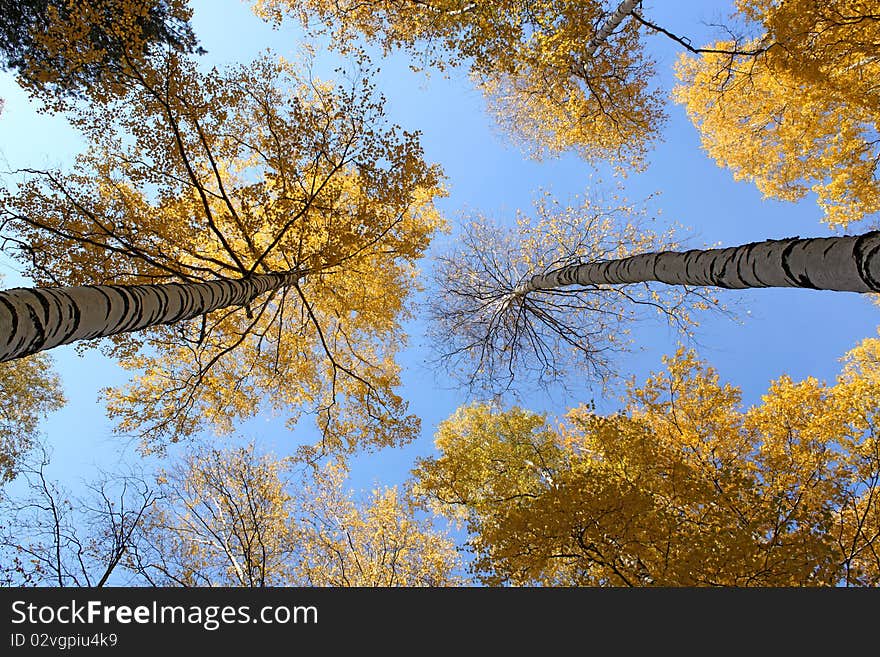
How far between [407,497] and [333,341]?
339 cm

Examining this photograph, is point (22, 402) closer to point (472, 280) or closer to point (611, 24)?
point (472, 280)

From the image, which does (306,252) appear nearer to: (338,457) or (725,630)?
(338,457)

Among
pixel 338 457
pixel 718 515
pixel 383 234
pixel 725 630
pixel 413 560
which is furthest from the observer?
pixel 413 560

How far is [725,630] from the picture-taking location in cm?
289

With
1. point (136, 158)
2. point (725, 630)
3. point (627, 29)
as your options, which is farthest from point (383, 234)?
point (725, 630)

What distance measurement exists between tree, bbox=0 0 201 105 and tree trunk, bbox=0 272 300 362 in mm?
2351

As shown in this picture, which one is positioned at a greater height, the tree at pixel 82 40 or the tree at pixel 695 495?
the tree at pixel 82 40

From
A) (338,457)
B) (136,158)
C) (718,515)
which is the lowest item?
(718,515)

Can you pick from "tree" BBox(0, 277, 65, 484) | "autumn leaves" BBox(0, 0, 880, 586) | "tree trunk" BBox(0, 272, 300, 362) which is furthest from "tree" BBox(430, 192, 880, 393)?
"tree" BBox(0, 277, 65, 484)

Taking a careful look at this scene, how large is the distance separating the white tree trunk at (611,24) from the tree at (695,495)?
4637 mm

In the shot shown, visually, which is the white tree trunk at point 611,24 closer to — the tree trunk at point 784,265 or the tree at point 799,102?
the tree at point 799,102

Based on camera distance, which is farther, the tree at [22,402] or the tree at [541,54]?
the tree at [22,402]

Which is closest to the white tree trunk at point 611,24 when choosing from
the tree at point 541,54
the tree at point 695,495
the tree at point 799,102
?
the tree at point 541,54

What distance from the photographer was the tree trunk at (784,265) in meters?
1.86
